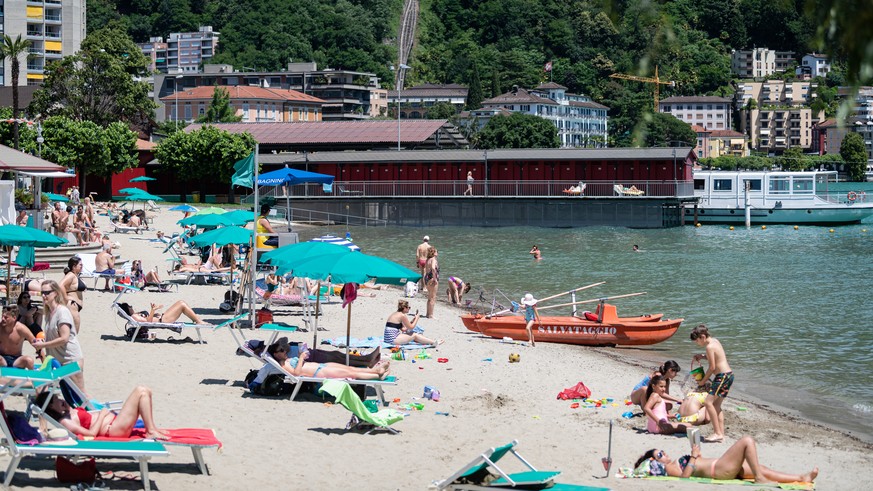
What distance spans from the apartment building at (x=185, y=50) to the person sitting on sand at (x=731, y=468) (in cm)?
17903

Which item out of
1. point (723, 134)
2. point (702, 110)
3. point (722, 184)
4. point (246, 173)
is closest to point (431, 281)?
point (246, 173)

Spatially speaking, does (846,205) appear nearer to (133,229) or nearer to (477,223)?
(477,223)

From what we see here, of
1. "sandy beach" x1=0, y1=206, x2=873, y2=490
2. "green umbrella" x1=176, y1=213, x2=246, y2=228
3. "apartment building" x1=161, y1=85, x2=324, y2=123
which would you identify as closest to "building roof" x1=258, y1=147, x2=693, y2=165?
"green umbrella" x1=176, y1=213, x2=246, y2=228

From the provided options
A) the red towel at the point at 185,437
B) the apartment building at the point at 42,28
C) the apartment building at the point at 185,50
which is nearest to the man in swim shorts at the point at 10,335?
the red towel at the point at 185,437

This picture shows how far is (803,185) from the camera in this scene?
191 ft

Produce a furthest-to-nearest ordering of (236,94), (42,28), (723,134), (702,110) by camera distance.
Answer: (702,110) < (723,134) < (236,94) < (42,28)

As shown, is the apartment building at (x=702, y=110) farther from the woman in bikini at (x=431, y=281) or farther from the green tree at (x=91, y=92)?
the woman in bikini at (x=431, y=281)

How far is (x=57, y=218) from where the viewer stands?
1094 inches

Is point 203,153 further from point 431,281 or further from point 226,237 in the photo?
point 226,237

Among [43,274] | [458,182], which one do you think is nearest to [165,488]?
[43,274]

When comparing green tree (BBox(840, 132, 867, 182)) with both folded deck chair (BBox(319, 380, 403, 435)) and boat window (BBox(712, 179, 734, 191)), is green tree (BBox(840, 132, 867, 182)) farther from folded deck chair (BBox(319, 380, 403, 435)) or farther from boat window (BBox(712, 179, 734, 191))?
folded deck chair (BBox(319, 380, 403, 435))

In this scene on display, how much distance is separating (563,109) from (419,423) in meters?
128

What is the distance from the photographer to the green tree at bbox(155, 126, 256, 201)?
59.7 metres

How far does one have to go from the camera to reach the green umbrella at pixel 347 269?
13.5 meters
